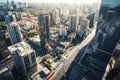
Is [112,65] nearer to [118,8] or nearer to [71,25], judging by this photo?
[118,8]

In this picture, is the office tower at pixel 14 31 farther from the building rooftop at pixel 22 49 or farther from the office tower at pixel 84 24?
the office tower at pixel 84 24

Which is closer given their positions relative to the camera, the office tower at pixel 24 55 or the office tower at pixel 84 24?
the office tower at pixel 24 55

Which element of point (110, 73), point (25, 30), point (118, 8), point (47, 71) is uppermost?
point (118, 8)

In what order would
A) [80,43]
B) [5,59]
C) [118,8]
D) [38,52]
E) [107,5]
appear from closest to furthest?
[118,8]
[107,5]
[5,59]
[38,52]
[80,43]

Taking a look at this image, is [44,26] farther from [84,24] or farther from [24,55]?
[84,24]

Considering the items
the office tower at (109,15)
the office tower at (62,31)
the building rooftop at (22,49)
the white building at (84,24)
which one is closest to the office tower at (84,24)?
the white building at (84,24)

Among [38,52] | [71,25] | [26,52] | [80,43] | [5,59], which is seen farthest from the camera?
[71,25]

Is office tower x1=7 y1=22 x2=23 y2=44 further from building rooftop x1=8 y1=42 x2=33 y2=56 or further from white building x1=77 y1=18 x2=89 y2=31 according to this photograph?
white building x1=77 y1=18 x2=89 y2=31

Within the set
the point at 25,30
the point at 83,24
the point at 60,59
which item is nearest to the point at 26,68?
the point at 60,59
